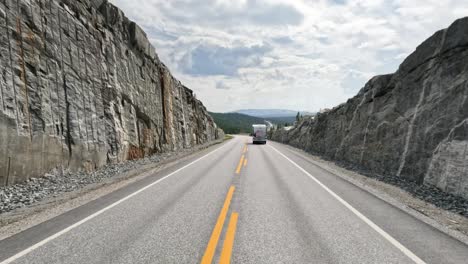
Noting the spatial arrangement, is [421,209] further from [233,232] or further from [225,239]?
[225,239]

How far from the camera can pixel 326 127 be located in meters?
28.4

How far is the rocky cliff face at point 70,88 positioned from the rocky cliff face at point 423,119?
51.1 ft

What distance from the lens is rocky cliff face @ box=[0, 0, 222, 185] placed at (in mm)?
9797

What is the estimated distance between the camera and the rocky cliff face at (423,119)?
985 centimetres

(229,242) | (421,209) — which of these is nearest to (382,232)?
(421,209)

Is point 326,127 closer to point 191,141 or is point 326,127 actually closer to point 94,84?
point 191,141

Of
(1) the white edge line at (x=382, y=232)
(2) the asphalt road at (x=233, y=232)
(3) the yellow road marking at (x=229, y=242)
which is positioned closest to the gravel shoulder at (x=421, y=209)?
(2) the asphalt road at (x=233, y=232)

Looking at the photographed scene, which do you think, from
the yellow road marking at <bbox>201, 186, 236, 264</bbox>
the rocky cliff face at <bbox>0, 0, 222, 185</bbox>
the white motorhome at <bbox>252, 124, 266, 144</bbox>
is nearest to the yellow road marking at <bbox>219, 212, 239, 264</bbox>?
the yellow road marking at <bbox>201, 186, 236, 264</bbox>

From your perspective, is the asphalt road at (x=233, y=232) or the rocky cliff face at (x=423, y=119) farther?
the rocky cliff face at (x=423, y=119)

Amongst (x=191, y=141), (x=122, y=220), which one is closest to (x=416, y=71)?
(x=122, y=220)

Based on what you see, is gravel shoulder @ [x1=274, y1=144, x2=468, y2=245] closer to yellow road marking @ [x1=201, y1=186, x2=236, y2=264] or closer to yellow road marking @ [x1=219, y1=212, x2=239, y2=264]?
yellow road marking @ [x1=219, y1=212, x2=239, y2=264]

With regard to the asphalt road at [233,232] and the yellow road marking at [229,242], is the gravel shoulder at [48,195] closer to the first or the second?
the asphalt road at [233,232]

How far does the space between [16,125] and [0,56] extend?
2.55 m

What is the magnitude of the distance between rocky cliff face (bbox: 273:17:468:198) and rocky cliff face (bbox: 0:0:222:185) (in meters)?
15.6
